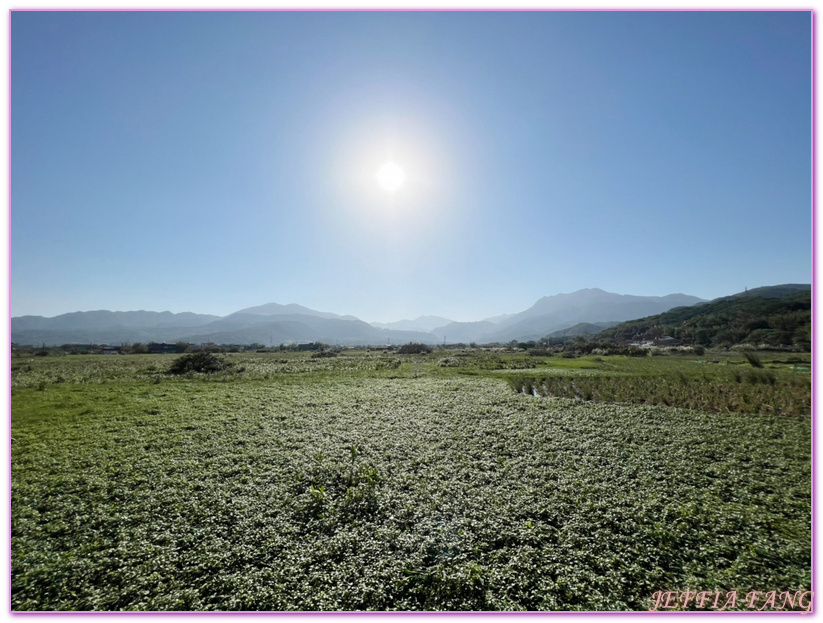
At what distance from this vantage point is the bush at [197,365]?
92.0ft

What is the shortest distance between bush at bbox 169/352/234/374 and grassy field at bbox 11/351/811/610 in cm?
1737

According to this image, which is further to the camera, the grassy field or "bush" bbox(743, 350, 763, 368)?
"bush" bbox(743, 350, 763, 368)

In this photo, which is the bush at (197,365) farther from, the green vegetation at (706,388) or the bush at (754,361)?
the bush at (754,361)

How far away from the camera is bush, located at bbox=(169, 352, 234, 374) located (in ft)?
92.0

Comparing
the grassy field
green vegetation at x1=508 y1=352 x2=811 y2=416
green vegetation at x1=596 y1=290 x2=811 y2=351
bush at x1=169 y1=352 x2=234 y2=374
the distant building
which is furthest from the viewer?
the distant building

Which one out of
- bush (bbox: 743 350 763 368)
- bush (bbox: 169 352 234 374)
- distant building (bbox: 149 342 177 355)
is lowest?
distant building (bbox: 149 342 177 355)

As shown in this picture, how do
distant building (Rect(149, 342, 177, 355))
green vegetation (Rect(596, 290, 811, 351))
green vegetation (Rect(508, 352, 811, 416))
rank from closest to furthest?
green vegetation (Rect(508, 352, 811, 416)) → green vegetation (Rect(596, 290, 811, 351)) → distant building (Rect(149, 342, 177, 355))

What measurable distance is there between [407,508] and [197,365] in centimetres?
3020

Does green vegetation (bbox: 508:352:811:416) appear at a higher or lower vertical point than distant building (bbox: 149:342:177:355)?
higher

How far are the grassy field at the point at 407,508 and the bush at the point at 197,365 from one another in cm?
1737

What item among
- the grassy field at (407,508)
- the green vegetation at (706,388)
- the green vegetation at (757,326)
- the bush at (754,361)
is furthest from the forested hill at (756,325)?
the grassy field at (407,508)

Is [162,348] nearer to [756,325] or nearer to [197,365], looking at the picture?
[197,365]

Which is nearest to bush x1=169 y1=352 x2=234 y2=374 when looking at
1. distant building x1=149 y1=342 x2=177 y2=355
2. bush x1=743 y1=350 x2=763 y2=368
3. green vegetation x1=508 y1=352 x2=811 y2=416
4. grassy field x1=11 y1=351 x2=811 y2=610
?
grassy field x1=11 y1=351 x2=811 y2=610

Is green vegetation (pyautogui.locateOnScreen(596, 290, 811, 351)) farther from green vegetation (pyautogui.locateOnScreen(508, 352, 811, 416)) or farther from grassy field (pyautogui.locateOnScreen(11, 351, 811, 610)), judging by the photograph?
grassy field (pyautogui.locateOnScreen(11, 351, 811, 610))
